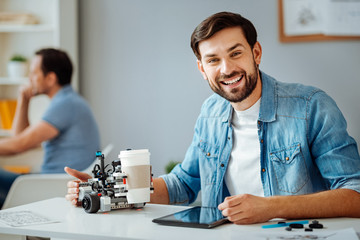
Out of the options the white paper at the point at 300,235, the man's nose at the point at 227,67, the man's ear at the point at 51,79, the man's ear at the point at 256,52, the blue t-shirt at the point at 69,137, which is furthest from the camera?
the man's ear at the point at 51,79

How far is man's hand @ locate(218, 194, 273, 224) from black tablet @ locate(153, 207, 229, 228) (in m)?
0.03

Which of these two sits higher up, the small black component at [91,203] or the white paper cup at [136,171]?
the white paper cup at [136,171]

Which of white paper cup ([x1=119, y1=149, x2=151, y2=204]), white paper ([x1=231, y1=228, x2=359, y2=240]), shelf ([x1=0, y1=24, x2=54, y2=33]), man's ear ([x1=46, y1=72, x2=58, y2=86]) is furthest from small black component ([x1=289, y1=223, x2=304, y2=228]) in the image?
shelf ([x1=0, y1=24, x2=54, y2=33])

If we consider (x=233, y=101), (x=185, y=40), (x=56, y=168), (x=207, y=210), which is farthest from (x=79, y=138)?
(x=207, y=210)

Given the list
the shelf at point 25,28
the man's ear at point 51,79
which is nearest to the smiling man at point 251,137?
the man's ear at point 51,79

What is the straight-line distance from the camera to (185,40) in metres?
3.99

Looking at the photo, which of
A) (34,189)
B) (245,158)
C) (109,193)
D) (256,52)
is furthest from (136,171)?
(34,189)

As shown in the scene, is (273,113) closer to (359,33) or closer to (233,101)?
(233,101)

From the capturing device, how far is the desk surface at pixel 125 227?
128 centimetres

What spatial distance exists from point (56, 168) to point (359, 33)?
2.23 m

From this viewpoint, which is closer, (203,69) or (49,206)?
(49,206)

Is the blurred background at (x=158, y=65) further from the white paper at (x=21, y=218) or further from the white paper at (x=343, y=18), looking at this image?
the white paper at (x=21, y=218)

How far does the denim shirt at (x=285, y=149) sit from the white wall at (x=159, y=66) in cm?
185

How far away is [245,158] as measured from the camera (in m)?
1.89
